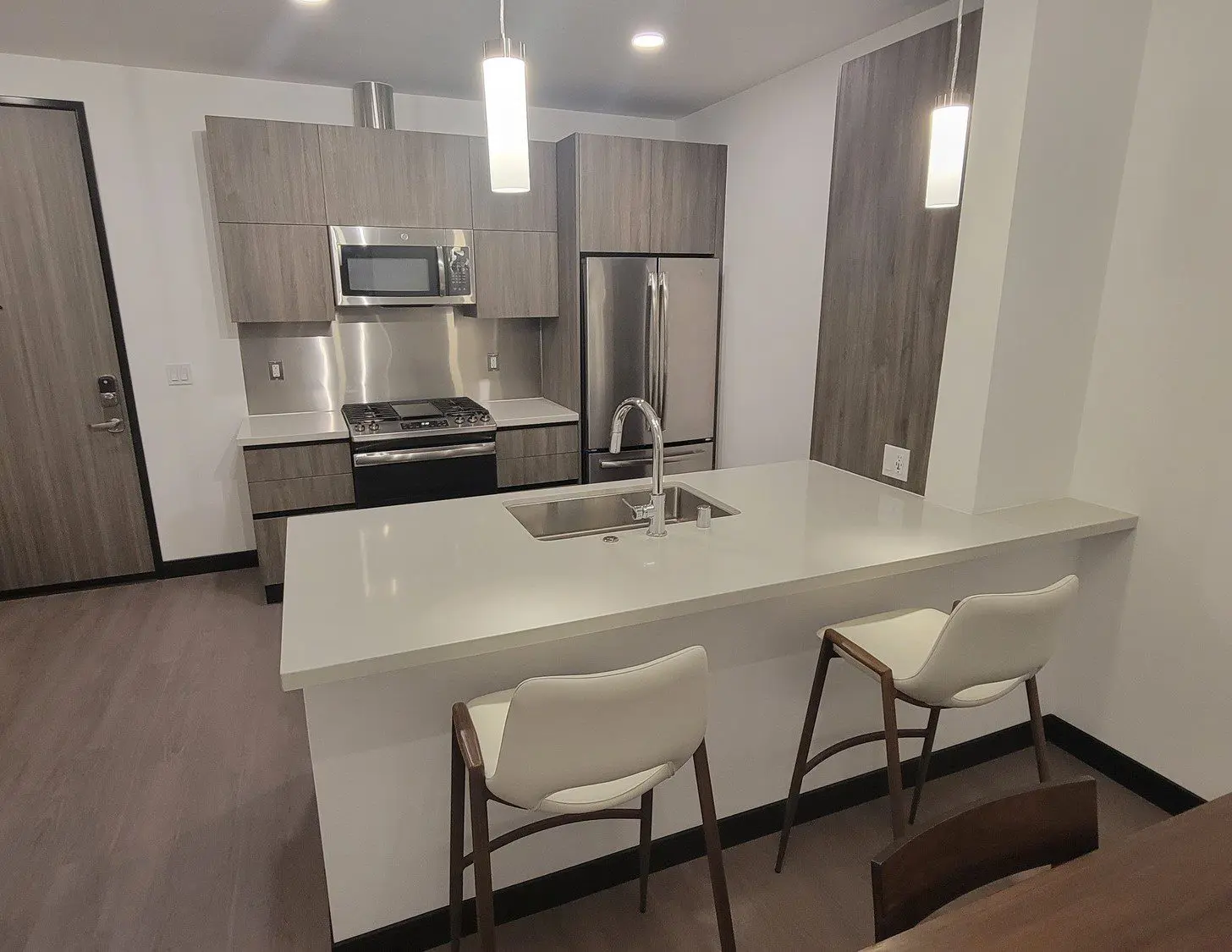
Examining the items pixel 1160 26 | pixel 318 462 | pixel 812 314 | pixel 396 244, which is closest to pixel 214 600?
pixel 318 462

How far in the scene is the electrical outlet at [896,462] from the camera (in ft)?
8.13

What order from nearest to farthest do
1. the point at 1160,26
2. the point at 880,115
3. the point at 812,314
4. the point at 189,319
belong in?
the point at 1160,26 → the point at 880,115 → the point at 812,314 → the point at 189,319

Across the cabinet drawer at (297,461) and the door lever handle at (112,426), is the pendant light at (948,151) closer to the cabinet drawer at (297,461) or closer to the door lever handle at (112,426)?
the cabinet drawer at (297,461)

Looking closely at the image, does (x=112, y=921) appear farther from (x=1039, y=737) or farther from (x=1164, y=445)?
(x=1164, y=445)

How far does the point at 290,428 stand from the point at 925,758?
10.4ft

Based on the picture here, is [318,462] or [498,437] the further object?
[498,437]

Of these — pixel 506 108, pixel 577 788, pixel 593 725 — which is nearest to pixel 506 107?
pixel 506 108

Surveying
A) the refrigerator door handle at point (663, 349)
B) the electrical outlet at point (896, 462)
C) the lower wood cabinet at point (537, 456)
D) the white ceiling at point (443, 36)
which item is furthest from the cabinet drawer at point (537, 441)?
the electrical outlet at point (896, 462)

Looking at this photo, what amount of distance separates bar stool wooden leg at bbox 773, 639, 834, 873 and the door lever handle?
12.0 ft

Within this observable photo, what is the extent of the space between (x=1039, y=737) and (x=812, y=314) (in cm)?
217

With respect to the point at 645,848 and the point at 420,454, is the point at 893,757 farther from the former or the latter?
the point at 420,454

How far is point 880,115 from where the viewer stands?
239 cm

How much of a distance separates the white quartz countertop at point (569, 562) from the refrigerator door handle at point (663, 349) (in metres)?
1.56

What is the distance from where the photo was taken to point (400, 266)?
377cm
